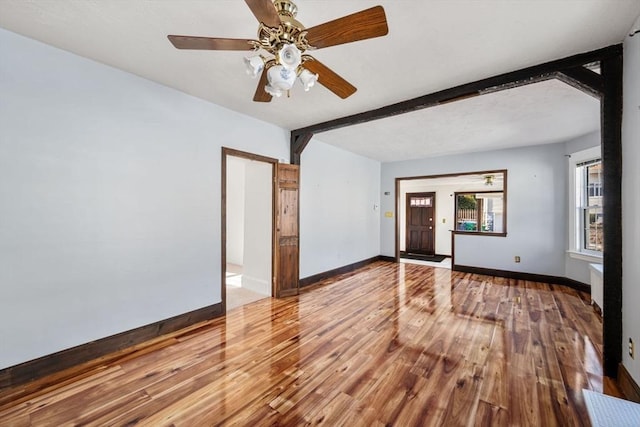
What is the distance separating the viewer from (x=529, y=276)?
502 centimetres

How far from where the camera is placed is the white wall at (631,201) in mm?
1748

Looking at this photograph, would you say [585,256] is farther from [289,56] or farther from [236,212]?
[236,212]

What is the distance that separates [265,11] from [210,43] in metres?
0.42

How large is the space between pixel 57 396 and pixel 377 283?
4.07m

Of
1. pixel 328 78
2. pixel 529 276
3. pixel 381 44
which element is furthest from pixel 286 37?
pixel 529 276

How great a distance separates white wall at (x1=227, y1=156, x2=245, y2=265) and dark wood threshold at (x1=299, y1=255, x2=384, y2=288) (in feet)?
8.30

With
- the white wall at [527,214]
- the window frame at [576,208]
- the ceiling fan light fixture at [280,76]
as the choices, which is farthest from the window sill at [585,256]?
the ceiling fan light fixture at [280,76]

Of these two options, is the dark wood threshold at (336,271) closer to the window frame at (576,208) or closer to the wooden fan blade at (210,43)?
the window frame at (576,208)

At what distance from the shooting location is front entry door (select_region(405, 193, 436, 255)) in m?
8.80

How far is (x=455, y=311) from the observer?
3.44 meters

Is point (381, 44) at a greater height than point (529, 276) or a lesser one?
greater

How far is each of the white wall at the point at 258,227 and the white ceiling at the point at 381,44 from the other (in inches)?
42.3

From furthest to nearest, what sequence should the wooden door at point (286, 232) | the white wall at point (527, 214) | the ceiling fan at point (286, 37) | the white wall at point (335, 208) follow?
the white wall at point (527, 214) < the white wall at point (335, 208) < the wooden door at point (286, 232) < the ceiling fan at point (286, 37)

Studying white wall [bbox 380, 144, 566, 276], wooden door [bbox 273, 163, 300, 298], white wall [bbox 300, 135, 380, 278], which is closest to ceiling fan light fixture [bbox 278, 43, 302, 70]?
wooden door [bbox 273, 163, 300, 298]
